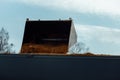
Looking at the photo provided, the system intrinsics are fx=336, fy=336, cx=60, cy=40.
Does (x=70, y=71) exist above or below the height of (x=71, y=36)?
below

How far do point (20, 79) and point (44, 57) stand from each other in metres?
0.65

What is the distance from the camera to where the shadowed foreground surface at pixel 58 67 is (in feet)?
20.9

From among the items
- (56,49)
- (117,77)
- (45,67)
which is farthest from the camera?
(56,49)

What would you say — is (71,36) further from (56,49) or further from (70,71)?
(70,71)

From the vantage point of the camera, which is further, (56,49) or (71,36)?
(71,36)

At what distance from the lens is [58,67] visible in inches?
260

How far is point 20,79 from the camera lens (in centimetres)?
671

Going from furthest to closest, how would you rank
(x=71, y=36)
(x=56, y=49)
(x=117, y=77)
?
(x=71, y=36), (x=56, y=49), (x=117, y=77)

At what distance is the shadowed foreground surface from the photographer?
6.38 meters

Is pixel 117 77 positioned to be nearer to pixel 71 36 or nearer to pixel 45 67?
pixel 45 67

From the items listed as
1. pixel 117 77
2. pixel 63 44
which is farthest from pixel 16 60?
A: pixel 63 44

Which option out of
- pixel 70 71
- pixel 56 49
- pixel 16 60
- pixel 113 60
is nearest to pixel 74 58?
pixel 70 71

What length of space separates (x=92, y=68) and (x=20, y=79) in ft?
4.78

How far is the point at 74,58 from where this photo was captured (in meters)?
6.61
